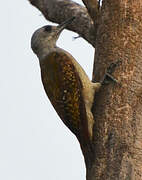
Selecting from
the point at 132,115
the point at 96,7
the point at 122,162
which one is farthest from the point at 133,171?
the point at 96,7

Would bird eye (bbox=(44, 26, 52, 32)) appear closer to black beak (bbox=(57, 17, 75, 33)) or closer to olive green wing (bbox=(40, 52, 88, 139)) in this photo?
black beak (bbox=(57, 17, 75, 33))

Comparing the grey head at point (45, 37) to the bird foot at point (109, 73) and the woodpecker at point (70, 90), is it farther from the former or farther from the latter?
the bird foot at point (109, 73)

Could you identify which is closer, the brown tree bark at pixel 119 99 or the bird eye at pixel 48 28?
the brown tree bark at pixel 119 99

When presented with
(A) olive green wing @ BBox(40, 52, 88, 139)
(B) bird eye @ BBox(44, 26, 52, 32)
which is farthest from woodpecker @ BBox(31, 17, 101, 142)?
(B) bird eye @ BBox(44, 26, 52, 32)

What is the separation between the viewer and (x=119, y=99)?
5.38 meters

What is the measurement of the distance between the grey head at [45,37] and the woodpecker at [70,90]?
322mm

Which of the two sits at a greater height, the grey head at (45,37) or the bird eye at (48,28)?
the bird eye at (48,28)

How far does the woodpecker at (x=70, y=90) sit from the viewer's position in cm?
555

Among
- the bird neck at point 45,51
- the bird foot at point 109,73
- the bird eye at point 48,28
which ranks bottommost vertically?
the bird neck at point 45,51

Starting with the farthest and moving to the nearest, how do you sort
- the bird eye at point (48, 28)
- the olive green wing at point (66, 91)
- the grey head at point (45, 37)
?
the bird eye at point (48, 28)
the grey head at point (45, 37)
the olive green wing at point (66, 91)

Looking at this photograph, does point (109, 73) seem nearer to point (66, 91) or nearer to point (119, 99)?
point (119, 99)

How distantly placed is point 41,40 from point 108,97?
Result: 1.78 m

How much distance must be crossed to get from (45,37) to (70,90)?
135cm

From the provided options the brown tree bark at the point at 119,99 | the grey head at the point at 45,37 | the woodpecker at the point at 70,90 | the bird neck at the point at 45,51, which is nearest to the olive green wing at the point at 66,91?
the woodpecker at the point at 70,90
